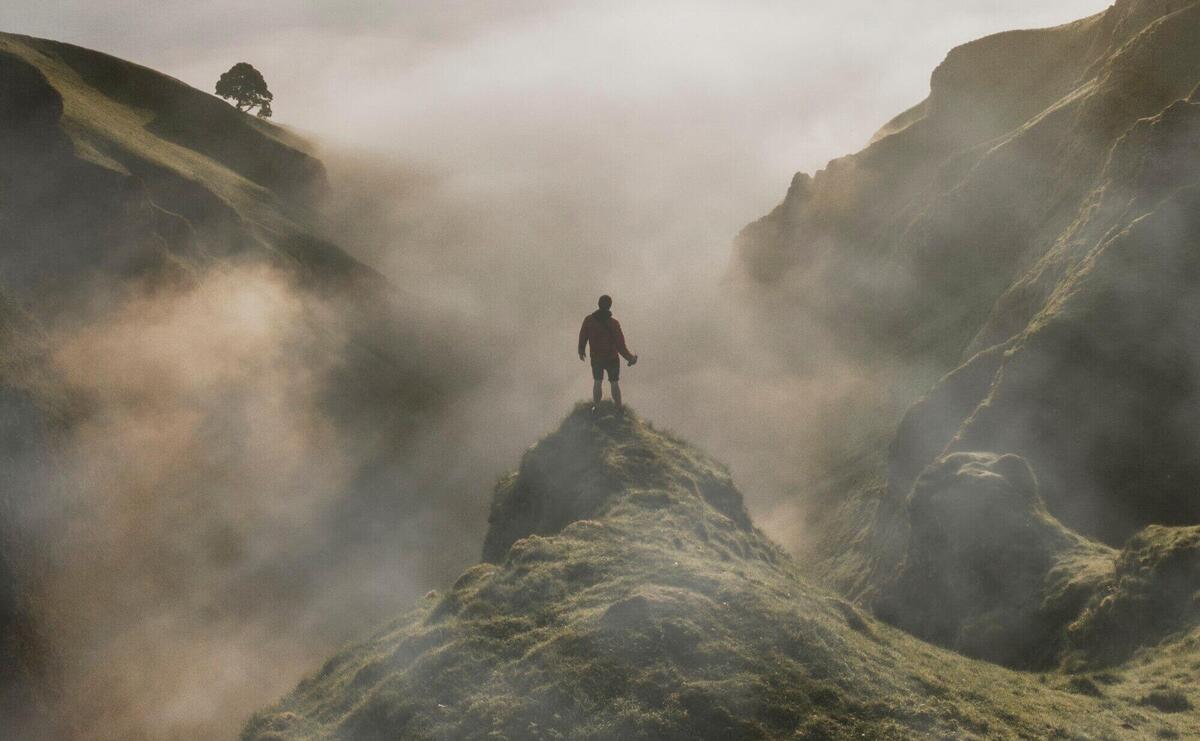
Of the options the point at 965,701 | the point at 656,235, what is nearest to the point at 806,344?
the point at 965,701

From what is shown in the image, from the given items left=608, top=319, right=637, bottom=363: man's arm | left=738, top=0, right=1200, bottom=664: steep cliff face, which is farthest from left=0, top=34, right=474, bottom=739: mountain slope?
left=738, top=0, right=1200, bottom=664: steep cliff face

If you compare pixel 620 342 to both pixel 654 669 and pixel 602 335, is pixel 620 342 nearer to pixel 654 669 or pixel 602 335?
pixel 602 335

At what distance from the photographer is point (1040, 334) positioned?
100 feet

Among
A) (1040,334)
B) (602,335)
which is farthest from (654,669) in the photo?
(1040,334)

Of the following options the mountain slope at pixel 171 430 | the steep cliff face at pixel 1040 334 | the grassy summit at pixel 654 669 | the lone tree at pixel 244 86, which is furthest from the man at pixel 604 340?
the lone tree at pixel 244 86

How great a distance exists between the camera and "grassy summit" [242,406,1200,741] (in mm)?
12523

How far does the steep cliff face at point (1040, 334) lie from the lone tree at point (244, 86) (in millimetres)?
82809

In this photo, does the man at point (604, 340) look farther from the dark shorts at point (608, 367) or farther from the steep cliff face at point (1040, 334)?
the steep cliff face at point (1040, 334)

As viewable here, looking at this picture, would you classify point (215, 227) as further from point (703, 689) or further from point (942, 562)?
point (703, 689)

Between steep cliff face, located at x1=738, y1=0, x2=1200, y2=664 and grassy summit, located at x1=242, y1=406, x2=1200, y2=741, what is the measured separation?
225 inches

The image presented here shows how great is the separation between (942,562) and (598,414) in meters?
10.5

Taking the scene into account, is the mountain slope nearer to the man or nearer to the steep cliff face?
the man

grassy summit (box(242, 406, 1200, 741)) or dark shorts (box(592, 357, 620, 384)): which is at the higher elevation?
dark shorts (box(592, 357, 620, 384))

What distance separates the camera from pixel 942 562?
25.5 m
